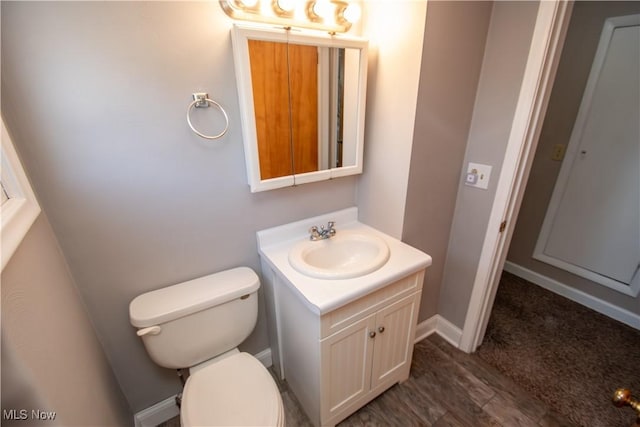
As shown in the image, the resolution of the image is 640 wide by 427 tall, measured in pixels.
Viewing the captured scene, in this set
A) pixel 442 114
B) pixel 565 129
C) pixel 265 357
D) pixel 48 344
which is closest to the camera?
pixel 48 344

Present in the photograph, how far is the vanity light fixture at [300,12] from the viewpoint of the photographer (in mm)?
1069

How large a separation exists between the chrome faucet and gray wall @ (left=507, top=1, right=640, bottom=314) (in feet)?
6.27

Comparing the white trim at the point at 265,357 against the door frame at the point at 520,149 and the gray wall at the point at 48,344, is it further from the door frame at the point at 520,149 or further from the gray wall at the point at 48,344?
the door frame at the point at 520,149

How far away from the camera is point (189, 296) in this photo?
118 centimetres

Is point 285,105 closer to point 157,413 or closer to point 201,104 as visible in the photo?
point 201,104

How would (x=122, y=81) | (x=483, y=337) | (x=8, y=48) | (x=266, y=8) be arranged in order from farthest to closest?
(x=483, y=337) < (x=266, y=8) < (x=122, y=81) < (x=8, y=48)

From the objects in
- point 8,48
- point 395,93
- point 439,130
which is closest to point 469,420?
point 439,130

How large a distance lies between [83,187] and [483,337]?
2301mm

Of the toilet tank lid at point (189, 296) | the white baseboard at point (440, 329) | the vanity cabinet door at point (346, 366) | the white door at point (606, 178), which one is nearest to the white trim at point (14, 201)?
the toilet tank lid at point (189, 296)

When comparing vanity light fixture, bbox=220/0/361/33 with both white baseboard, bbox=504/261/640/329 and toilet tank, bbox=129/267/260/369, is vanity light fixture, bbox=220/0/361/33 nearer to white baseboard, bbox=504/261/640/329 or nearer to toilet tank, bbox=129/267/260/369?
toilet tank, bbox=129/267/260/369

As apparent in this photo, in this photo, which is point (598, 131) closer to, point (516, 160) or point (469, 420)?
point (516, 160)

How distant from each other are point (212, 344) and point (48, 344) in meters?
0.64

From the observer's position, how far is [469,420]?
1.39 meters

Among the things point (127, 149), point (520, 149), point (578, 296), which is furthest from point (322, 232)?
point (578, 296)
